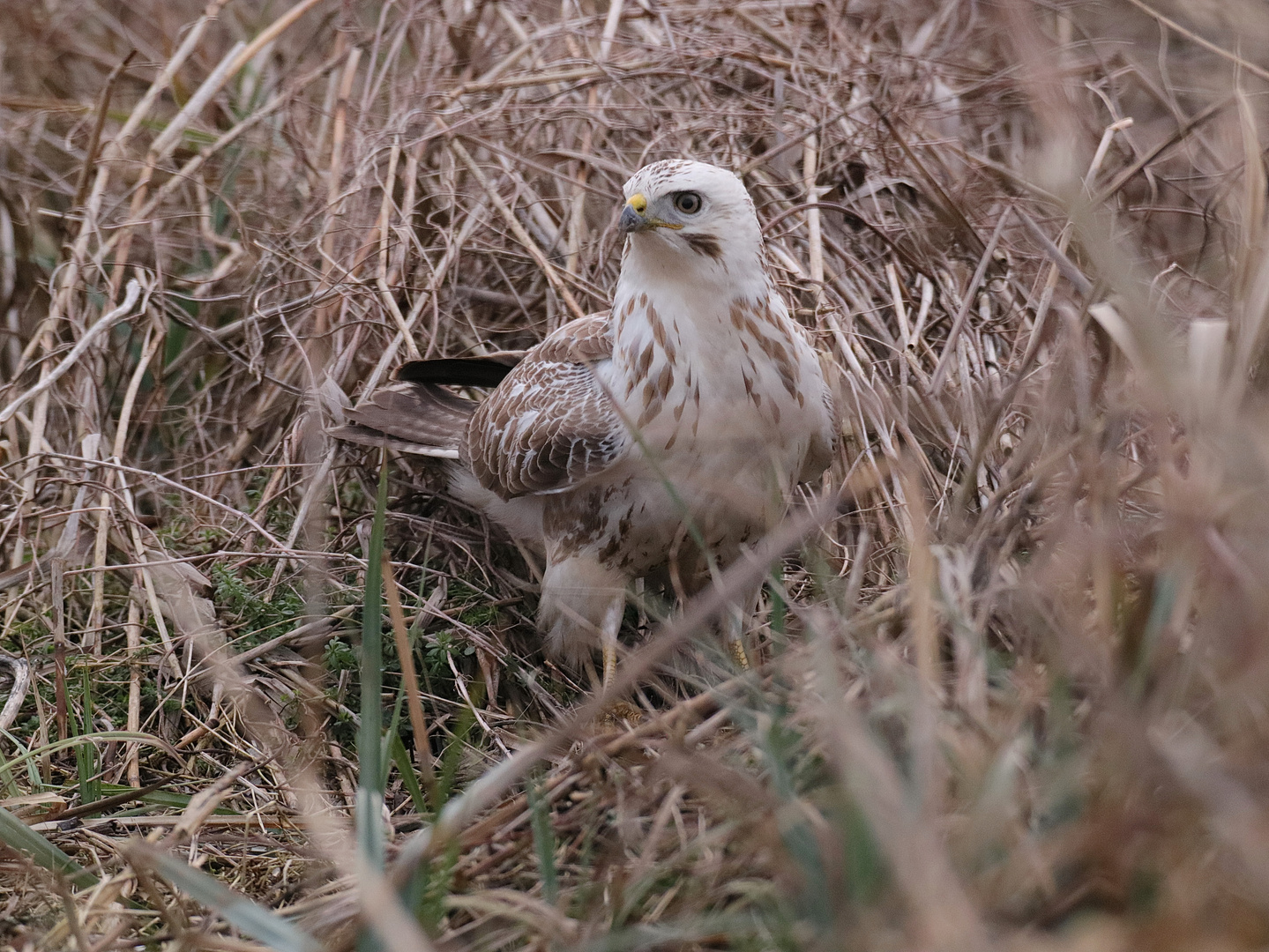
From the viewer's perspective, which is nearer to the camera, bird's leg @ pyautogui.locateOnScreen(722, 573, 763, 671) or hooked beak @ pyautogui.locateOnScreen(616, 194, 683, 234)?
hooked beak @ pyautogui.locateOnScreen(616, 194, 683, 234)

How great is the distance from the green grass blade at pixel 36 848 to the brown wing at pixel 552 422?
1.46 m

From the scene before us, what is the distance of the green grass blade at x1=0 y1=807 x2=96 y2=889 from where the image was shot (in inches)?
93.0

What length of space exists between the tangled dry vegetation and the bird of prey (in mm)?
239

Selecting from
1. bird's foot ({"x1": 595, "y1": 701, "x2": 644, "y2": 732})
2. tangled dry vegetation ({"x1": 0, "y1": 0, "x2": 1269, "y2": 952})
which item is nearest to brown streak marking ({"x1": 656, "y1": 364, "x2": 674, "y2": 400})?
tangled dry vegetation ({"x1": 0, "y1": 0, "x2": 1269, "y2": 952})

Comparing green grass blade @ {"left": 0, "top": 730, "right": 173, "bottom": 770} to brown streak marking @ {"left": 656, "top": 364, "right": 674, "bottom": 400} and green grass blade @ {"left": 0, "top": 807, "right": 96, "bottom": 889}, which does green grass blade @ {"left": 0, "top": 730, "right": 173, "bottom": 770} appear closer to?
green grass blade @ {"left": 0, "top": 807, "right": 96, "bottom": 889}

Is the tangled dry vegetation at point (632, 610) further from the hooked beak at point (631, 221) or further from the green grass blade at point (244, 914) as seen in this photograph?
the hooked beak at point (631, 221)

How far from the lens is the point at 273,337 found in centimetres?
439

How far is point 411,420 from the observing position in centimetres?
383

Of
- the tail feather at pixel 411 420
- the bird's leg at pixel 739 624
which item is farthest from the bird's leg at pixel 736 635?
the tail feather at pixel 411 420

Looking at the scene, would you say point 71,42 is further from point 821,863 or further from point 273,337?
point 821,863

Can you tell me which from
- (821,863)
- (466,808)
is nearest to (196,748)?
(466,808)

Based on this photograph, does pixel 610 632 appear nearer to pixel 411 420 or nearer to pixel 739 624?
pixel 739 624

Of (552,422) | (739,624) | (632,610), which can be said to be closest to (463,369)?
(552,422)

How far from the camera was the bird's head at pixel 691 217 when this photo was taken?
2.85 meters
